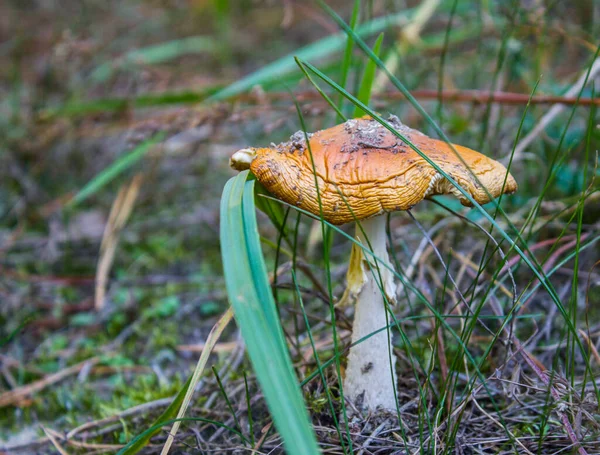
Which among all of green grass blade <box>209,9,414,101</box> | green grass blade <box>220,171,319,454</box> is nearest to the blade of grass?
green grass blade <box>220,171,319,454</box>

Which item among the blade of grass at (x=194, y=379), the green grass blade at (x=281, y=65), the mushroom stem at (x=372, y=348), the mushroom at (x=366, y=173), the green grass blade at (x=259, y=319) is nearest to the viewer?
the green grass blade at (x=259, y=319)

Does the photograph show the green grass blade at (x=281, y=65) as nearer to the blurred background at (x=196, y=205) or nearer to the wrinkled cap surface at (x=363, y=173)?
the blurred background at (x=196, y=205)

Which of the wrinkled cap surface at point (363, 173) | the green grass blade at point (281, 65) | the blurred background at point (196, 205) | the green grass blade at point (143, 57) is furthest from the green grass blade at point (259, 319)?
the green grass blade at point (143, 57)

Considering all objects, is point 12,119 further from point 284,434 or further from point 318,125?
point 284,434

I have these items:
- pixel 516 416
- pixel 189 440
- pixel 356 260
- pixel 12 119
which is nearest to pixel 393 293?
pixel 356 260

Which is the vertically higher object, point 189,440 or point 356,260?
point 356,260

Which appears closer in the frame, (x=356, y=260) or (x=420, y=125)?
(x=356, y=260)

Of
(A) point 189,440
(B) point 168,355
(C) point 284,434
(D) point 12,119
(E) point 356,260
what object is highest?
(D) point 12,119
